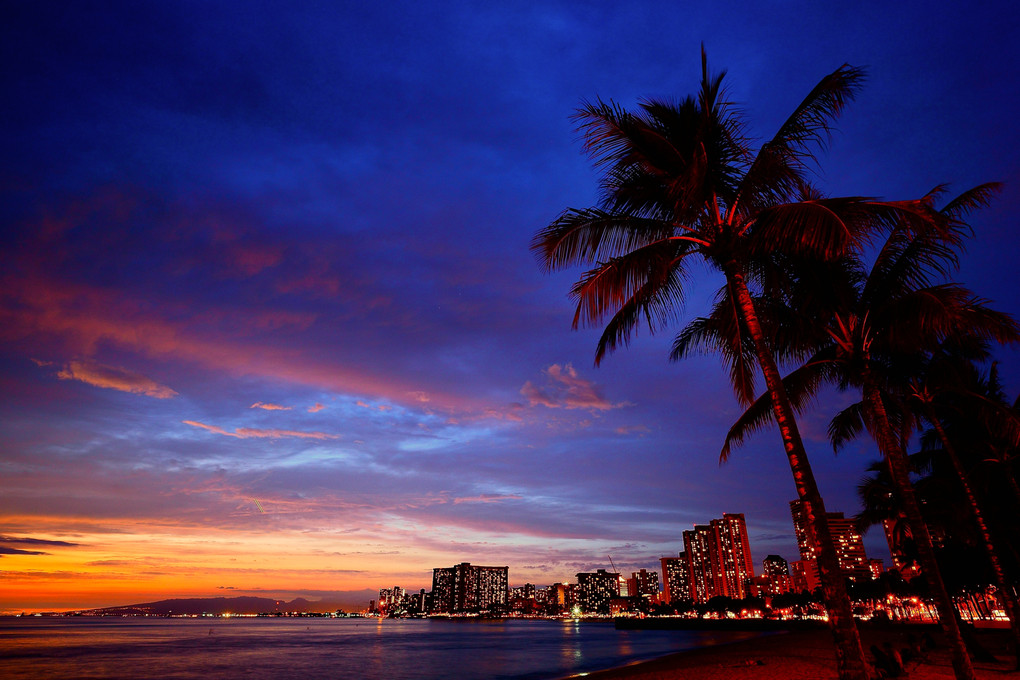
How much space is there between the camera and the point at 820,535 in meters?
7.71

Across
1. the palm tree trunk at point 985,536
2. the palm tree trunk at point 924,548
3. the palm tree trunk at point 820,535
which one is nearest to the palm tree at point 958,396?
the palm tree trunk at point 985,536

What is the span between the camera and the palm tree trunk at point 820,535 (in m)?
7.18

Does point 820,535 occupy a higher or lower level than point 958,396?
lower

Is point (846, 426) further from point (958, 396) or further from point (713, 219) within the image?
point (713, 219)

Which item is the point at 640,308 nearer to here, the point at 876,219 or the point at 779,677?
the point at 876,219

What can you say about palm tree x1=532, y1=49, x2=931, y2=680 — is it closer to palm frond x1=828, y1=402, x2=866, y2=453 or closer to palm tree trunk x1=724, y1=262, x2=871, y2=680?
palm tree trunk x1=724, y1=262, x2=871, y2=680

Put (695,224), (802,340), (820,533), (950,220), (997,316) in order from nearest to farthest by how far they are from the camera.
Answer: (820,533)
(950,220)
(695,224)
(997,316)
(802,340)

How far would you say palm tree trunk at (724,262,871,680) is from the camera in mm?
7184

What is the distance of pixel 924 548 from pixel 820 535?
19.1ft

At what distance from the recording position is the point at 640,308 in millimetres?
10969

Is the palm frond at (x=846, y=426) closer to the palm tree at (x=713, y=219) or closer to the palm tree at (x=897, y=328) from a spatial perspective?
the palm tree at (x=897, y=328)

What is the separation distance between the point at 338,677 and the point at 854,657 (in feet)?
135

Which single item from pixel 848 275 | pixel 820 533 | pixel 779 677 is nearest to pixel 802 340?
pixel 848 275

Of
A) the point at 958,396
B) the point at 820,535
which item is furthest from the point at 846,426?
the point at 820,535
